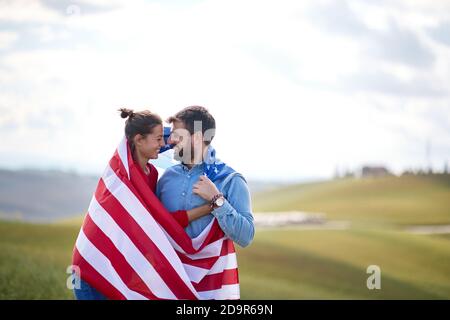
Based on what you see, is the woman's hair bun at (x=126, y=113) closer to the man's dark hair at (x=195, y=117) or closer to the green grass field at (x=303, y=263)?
the man's dark hair at (x=195, y=117)

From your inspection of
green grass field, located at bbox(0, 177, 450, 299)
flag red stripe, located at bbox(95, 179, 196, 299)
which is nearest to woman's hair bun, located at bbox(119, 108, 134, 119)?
flag red stripe, located at bbox(95, 179, 196, 299)

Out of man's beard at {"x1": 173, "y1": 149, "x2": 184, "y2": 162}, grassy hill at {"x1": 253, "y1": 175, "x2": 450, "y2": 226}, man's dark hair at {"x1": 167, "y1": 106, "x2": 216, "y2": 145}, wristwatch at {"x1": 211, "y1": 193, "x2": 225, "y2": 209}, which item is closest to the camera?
wristwatch at {"x1": 211, "y1": 193, "x2": 225, "y2": 209}

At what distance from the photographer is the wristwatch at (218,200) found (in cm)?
447

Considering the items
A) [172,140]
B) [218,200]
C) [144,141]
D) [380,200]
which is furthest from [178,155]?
[380,200]

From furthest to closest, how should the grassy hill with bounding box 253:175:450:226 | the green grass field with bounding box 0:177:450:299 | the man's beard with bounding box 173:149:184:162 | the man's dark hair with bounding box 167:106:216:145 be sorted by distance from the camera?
the grassy hill with bounding box 253:175:450:226
the green grass field with bounding box 0:177:450:299
the man's beard with bounding box 173:149:184:162
the man's dark hair with bounding box 167:106:216:145

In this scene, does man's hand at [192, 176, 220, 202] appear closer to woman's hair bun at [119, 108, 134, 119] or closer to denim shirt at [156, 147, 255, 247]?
denim shirt at [156, 147, 255, 247]

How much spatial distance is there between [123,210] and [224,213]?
666 millimetres

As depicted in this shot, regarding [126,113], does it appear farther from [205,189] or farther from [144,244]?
[144,244]

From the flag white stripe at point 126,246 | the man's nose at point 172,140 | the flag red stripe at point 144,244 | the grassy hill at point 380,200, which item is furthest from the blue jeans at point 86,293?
the grassy hill at point 380,200

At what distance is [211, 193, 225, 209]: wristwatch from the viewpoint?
4469 millimetres

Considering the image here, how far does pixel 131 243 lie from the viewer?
15.2 feet

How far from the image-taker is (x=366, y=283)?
17.9 metres
